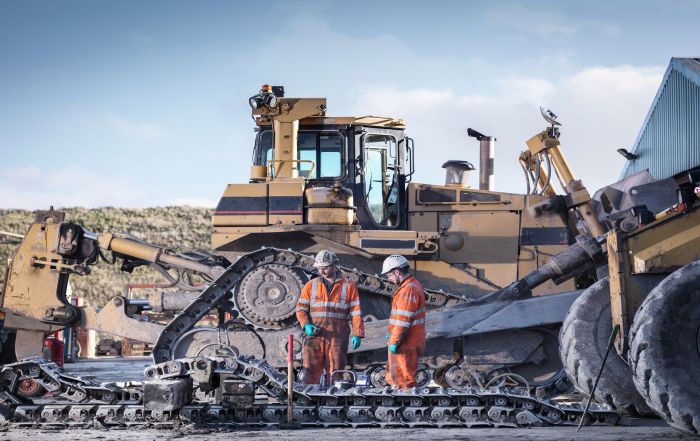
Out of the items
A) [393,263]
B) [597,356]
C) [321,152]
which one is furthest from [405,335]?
[321,152]

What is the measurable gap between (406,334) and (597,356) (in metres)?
2.22

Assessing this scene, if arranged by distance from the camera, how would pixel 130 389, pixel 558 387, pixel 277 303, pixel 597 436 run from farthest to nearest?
pixel 277 303 < pixel 558 387 < pixel 130 389 < pixel 597 436

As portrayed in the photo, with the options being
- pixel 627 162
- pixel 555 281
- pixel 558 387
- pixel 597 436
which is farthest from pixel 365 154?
pixel 627 162

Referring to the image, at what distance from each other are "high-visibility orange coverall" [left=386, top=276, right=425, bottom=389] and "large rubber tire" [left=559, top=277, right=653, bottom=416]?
1745 millimetres

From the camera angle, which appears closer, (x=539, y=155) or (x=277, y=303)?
(x=277, y=303)

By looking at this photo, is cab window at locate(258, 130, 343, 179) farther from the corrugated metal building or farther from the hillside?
the hillside

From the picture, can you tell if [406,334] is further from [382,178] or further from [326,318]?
[382,178]

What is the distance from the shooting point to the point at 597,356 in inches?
355

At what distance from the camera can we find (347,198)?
522 inches

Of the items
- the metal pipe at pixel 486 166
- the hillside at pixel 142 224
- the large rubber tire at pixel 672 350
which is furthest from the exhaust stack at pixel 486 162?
Answer: the hillside at pixel 142 224

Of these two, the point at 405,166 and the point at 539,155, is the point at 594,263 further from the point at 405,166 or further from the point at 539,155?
the point at 405,166

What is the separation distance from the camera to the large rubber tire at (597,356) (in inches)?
351

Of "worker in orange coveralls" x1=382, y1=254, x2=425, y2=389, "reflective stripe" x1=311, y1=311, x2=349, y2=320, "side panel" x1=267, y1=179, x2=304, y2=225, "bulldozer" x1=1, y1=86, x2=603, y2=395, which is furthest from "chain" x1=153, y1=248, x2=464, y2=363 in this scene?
"worker in orange coveralls" x1=382, y1=254, x2=425, y2=389

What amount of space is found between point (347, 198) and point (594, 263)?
3.35 metres
